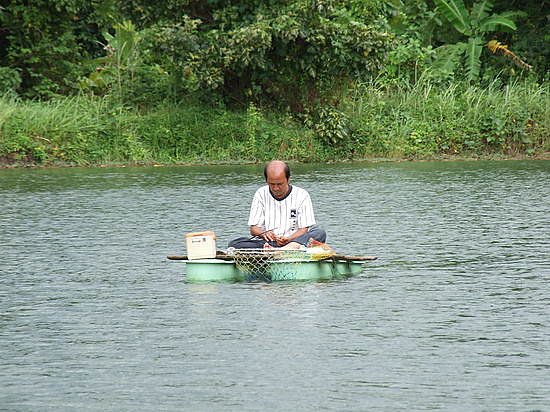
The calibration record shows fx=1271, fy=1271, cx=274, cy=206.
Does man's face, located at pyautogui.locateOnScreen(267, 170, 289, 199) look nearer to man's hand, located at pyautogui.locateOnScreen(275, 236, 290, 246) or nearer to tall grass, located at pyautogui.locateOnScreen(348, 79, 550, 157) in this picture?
man's hand, located at pyautogui.locateOnScreen(275, 236, 290, 246)

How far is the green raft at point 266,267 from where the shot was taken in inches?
494

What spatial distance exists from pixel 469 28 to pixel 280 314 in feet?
74.8

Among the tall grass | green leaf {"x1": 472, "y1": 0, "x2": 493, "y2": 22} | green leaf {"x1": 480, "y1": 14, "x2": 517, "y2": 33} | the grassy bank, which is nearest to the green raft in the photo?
the grassy bank

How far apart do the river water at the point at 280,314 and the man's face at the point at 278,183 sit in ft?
3.31

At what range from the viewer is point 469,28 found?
32.7 metres

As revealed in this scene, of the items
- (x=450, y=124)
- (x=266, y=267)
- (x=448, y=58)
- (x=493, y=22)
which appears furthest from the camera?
(x=493, y=22)

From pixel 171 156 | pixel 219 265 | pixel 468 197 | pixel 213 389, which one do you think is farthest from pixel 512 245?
pixel 171 156

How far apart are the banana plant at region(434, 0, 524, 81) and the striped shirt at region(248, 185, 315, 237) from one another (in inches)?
746

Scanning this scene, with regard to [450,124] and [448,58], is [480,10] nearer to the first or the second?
[448,58]

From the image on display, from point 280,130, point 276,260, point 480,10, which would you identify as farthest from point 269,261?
point 480,10

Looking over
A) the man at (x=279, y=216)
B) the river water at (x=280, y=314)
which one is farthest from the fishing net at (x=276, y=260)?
the man at (x=279, y=216)

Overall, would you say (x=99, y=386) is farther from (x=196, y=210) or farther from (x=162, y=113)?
(x=162, y=113)

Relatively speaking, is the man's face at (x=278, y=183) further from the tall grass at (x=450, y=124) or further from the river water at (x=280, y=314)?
the tall grass at (x=450, y=124)

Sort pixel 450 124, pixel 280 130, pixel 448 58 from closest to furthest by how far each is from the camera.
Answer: pixel 280 130, pixel 450 124, pixel 448 58
